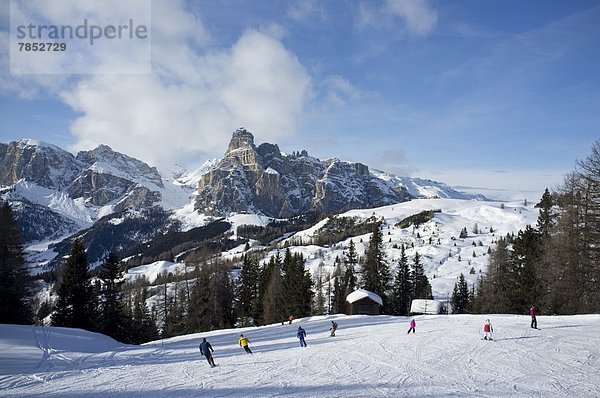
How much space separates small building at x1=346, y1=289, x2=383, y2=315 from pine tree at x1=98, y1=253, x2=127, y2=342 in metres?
28.5

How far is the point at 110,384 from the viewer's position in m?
17.8

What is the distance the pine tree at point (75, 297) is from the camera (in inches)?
1534

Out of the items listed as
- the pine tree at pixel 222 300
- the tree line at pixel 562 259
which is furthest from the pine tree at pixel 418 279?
the pine tree at pixel 222 300

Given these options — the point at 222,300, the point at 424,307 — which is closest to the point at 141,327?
the point at 222,300

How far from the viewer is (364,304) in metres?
52.7

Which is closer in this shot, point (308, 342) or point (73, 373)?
point (73, 373)

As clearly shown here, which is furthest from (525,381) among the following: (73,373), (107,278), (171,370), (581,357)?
(107,278)

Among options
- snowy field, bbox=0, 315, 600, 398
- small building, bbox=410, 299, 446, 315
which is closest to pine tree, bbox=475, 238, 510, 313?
snowy field, bbox=0, 315, 600, 398

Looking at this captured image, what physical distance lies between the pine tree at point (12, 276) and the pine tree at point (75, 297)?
143 inches

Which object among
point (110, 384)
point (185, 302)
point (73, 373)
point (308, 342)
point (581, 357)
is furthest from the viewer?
point (185, 302)

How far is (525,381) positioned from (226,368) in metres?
14.9

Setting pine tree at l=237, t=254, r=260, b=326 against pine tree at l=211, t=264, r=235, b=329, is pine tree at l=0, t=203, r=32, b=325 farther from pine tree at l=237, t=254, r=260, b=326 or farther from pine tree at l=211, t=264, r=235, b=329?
pine tree at l=237, t=254, r=260, b=326

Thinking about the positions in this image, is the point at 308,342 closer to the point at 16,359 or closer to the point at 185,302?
the point at 16,359

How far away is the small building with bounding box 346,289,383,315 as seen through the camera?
5200 centimetres
